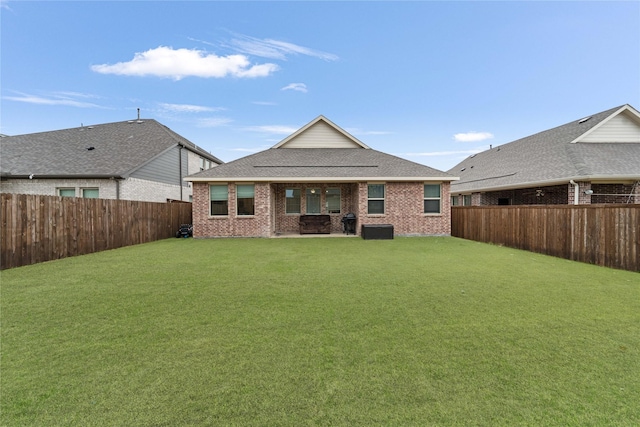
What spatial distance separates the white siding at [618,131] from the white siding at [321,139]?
12658mm

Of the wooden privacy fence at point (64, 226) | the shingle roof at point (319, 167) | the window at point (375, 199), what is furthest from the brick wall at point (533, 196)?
the wooden privacy fence at point (64, 226)

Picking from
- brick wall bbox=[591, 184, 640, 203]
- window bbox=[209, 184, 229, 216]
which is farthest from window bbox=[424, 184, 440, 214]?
window bbox=[209, 184, 229, 216]

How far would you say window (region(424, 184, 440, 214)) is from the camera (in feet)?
44.1

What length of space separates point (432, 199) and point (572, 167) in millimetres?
6484

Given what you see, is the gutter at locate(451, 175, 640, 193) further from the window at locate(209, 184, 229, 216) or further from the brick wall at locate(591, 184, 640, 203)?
the window at locate(209, 184, 229, 216)

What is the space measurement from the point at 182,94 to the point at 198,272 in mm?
17154

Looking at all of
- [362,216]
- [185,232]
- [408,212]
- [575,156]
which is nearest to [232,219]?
[185,232]

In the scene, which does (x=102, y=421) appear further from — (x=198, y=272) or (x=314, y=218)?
(x=314, y=218)

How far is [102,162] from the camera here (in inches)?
584

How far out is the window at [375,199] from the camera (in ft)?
43.9

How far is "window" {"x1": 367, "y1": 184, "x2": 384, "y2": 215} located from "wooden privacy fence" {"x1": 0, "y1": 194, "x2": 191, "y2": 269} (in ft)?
33.0

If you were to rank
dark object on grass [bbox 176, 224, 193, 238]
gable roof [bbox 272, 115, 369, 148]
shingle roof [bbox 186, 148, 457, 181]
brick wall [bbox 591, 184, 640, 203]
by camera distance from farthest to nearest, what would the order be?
1. gable roof [bbox 272, 115, 369, 148]
2. dark object on grass [bbox 176, 224, 193, 238]
3. shingle roof [bbox 186, 148, 457, 181]
4. brick wall [bbox 591, 184, 640, 203]

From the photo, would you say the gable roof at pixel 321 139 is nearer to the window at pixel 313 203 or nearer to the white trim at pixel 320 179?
the window at pixel 313 203

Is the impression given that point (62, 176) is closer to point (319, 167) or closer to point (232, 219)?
point (232, 219)
